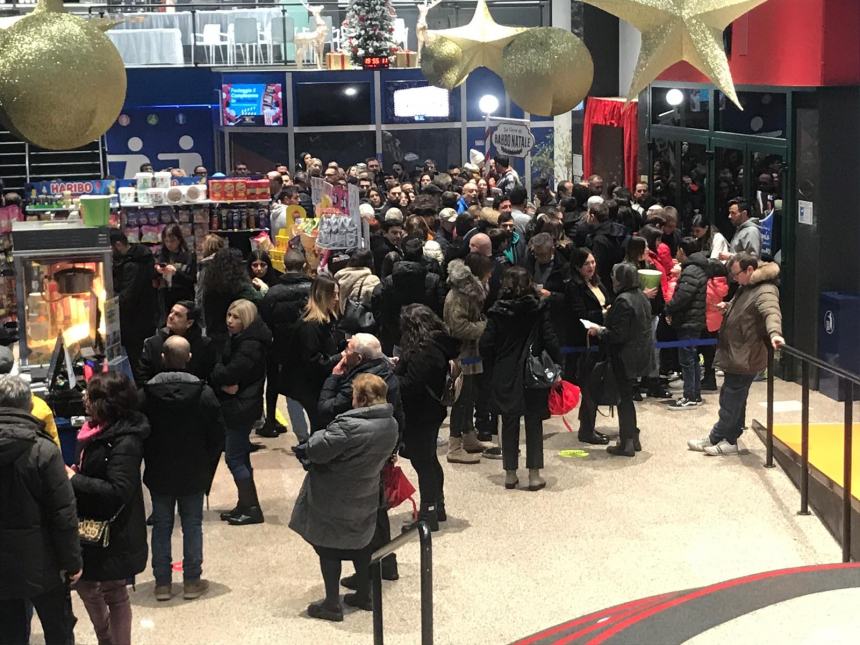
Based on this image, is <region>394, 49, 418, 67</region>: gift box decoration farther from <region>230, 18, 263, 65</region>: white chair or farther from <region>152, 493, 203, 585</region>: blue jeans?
<region>152, 493, 203, 585</region>: blue jeans

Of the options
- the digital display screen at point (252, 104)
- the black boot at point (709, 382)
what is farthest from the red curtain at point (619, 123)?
the black boot at point (709, 382)

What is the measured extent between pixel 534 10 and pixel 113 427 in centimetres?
1944

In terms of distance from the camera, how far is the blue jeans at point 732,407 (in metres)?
9.10

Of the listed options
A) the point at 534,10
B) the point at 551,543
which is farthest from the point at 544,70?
the point at 534,10

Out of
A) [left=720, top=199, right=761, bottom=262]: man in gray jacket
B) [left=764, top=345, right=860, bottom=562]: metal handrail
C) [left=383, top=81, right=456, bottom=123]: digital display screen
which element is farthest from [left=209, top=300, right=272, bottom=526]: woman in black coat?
[left=383, top=81, right=456, bottom=123]: digital display screen

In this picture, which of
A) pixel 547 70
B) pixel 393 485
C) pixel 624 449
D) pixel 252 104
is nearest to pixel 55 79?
pixel 547 70

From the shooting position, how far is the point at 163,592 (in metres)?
6.95

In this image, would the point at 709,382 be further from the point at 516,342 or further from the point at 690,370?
the point at 516,342

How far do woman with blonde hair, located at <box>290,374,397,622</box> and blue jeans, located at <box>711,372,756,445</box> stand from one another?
3446 mm

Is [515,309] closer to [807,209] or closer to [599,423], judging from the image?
[599,423]

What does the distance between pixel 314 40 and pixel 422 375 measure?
15.7m

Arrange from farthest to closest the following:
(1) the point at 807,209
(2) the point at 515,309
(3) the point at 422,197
A: 1. (3) the point at 422,197
2. (1) the point at 807,209
3. (2) the point at 515,309

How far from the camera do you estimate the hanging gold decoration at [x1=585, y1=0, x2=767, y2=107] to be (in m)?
5.74

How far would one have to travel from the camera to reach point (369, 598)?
22.4 ft
